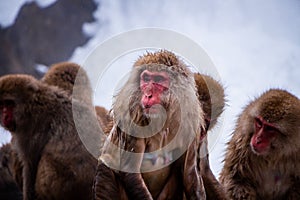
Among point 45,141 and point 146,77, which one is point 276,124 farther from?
point 45,141

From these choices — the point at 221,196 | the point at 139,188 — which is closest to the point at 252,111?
the point at 221,196

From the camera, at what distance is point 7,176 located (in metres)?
6.25

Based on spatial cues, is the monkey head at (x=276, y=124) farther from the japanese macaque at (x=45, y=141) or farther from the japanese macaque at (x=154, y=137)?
the japanese macaque at (x=45, y=141)

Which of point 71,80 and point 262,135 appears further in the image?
point 71,80

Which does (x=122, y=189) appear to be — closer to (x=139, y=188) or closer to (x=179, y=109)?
(x=139, y=188)

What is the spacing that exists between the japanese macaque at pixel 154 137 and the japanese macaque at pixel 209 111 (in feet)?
1.32

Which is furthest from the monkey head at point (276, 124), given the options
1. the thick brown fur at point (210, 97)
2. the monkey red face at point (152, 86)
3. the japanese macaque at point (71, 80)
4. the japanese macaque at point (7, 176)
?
the japanese macaque at point (7, 176)

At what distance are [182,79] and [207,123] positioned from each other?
888 mm

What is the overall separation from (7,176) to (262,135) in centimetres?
290

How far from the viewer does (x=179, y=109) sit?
3762 mm

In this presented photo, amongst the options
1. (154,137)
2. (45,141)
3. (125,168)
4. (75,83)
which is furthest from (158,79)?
(75,83)

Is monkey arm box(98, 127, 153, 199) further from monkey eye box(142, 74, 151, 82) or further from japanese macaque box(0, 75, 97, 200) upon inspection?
japanese macaque box(0, 75, 97, 200)

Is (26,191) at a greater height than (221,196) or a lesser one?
greater

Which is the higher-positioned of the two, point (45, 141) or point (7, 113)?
point (7, 113)
